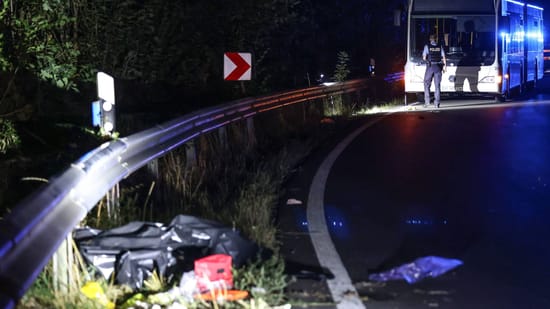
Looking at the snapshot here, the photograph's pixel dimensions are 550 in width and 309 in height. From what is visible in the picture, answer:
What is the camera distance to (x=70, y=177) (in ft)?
19.6

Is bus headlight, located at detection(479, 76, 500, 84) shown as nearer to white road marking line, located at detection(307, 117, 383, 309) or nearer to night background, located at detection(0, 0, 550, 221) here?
night background, located at detection(0, 0, 550, 221)

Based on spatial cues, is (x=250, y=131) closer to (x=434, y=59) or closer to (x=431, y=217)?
(x=431, y=217)

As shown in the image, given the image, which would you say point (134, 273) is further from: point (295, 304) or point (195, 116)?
point (195, 116)

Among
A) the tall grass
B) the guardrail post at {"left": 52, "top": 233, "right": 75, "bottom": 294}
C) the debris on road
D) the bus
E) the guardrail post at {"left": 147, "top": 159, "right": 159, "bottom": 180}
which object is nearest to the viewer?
the guardrail post at {"left": 52, "top": 233, "right": 75, "bottom": 294}

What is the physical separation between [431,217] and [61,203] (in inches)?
187

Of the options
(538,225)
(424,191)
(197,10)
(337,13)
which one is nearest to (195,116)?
(424,191)

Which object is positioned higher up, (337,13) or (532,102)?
(337,13)

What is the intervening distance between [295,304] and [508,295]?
154 centimetres

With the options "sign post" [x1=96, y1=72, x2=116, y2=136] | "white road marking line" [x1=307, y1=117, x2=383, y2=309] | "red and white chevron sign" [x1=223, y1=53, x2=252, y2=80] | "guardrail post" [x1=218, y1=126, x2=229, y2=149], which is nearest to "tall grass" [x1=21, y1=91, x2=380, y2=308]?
"guardrail post" [x1=218, y1=126, x2=229, y2=149]

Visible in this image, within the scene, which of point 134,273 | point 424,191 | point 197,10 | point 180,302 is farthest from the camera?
point 197,10

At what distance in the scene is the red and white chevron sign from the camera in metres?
16.6

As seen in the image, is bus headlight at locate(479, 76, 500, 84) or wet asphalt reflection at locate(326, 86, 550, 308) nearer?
wet asphalt reflection at locate(326, 86, 550, 308)

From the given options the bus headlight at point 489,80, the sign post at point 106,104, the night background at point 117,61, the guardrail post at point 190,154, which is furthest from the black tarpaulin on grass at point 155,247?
the bus headlight at point 489,80

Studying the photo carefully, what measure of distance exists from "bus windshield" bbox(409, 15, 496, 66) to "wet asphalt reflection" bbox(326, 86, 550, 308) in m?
7.30
